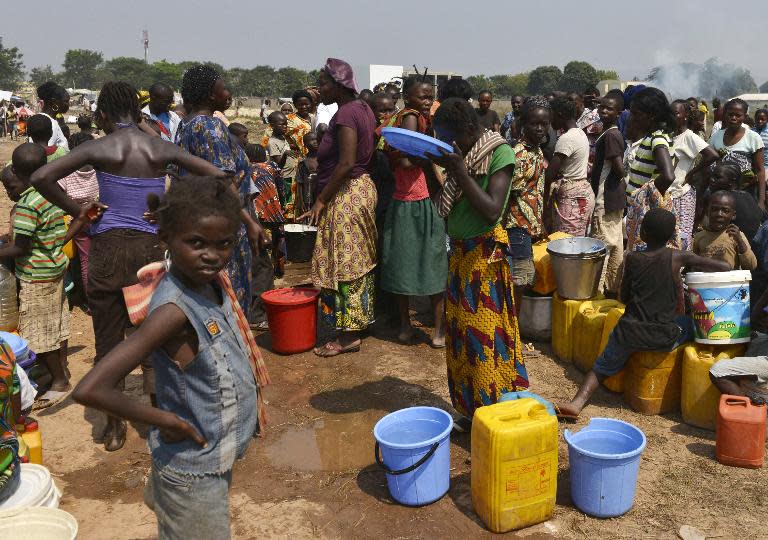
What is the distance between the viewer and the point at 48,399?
4684 millimetres

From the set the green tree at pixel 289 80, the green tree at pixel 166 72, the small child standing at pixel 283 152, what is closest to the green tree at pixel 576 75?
the green tree at pixel 289 80

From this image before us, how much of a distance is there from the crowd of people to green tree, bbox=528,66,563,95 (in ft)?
291

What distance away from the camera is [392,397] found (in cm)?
469

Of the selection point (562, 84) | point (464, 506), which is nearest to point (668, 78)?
point (562, 84)

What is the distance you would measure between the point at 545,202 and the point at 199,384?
490 cm

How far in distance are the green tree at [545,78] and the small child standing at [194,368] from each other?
306ft

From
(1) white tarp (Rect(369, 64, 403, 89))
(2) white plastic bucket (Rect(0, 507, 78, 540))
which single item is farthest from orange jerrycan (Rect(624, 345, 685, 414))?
(1) white tarp (Rect(369, 64, 403, 89))

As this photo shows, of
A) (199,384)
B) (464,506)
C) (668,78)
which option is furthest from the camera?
(668,78)

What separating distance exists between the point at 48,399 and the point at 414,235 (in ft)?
10.0

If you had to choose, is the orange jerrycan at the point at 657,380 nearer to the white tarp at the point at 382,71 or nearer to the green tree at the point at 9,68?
the white tarp at the point at 382,71

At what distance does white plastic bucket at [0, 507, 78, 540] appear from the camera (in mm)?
2344

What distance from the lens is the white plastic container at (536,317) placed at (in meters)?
5.55

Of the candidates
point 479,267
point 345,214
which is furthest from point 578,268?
point 345,214

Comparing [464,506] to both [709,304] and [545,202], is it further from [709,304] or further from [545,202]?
[545,202]
